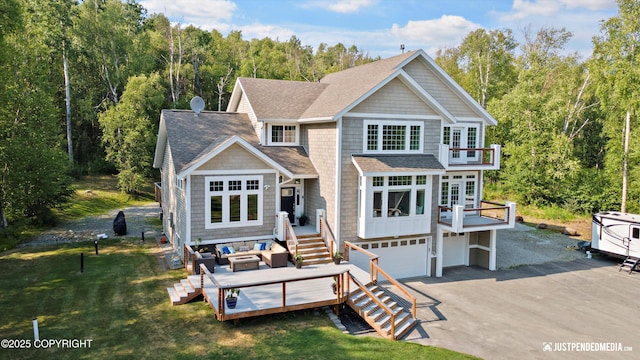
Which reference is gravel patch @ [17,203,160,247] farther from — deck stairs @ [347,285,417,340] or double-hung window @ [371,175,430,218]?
deck stairs @ [347,285,417,340]

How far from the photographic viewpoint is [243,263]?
51.2 feet

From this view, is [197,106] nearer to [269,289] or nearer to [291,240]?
[291,240]

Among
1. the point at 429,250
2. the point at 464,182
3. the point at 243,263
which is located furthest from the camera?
the point at 464,182

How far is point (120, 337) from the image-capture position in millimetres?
11367

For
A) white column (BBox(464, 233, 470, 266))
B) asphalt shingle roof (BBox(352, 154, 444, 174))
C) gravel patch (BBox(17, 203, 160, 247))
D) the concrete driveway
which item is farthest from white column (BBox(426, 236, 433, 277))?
gravel patch (BBox(17, 203, 160, 247))

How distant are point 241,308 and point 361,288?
3.90 metres

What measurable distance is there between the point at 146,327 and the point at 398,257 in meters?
10.6

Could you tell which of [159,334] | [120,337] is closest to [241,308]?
[159,334]

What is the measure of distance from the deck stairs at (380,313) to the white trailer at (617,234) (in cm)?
1417

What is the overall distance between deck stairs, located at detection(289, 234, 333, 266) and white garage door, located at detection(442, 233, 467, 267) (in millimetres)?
6332

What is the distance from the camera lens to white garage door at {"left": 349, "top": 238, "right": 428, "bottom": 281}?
1801 centimetres

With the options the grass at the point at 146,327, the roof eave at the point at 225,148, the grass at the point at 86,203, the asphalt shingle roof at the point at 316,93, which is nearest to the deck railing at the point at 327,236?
the roof eave at the point at 225,148

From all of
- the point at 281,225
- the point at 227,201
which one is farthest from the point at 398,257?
the point at 227,201

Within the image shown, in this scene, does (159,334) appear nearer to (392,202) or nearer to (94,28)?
(392,202)
